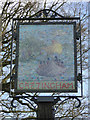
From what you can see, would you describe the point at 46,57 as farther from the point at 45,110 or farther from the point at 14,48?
the point at 14,48

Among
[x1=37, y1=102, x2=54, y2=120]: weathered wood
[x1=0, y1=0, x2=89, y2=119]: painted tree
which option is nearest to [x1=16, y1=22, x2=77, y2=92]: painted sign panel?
[x1=37, y1=102, x2=54, y2=120]: weathered wood

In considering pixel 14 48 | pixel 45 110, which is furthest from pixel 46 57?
pixel 14 48

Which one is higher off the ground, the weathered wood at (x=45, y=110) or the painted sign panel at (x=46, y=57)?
the painted sign panel at (x=46, y=57)

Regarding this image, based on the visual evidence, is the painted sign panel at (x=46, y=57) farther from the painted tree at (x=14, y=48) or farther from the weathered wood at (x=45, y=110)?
the painted tree at (x=14, y=48)

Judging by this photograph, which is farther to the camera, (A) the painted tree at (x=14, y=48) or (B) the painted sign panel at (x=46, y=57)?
(A) the painted tree at (x=14, y=48)

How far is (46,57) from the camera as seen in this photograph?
4.68 feet

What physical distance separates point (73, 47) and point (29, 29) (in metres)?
0.40

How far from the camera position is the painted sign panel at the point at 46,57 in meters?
1.35

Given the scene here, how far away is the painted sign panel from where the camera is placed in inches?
53.0

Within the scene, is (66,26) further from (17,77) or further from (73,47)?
(17,77)

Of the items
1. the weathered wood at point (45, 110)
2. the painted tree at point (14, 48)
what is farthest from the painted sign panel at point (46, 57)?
the painted tree at point (14, 48)

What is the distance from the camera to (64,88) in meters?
1.33

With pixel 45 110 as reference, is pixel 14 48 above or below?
above

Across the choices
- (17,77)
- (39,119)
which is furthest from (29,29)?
(39,119)
